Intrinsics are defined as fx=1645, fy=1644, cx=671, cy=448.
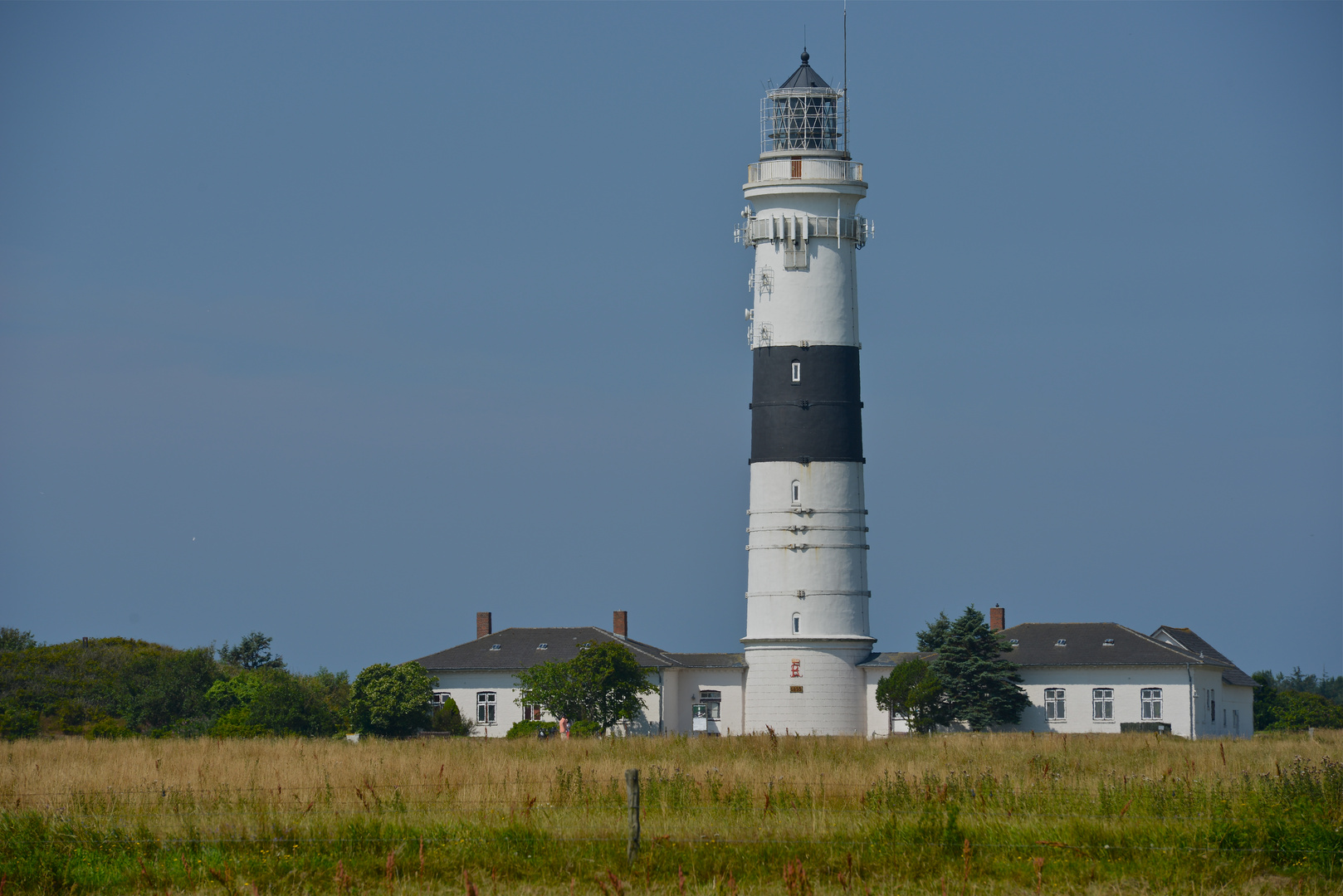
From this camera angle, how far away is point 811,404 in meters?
45.4

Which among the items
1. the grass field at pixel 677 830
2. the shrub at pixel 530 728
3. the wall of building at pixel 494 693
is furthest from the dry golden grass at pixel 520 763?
the wall of building at pixel 494 693

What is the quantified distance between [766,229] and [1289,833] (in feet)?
108

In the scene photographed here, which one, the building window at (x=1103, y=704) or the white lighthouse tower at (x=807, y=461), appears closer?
the white lighthouse tower at (x=807, y=461)

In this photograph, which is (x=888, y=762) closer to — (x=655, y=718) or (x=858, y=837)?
(x=858, y=837)

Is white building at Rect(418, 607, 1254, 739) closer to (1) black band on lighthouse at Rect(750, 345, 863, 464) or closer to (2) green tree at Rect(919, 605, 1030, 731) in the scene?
(2) green tree at Rect(919, 605, 1030, 731)

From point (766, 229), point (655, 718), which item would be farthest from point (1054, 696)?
point (766, 229)

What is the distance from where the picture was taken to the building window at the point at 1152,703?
48188 mm

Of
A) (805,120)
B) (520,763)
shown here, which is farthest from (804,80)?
(520,763)

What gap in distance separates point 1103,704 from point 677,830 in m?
34.7

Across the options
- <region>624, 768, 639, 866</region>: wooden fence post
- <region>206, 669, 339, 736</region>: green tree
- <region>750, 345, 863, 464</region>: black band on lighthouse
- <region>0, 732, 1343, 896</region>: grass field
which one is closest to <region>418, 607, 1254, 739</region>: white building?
<region>206, 669, 339, 736</region>: green tree

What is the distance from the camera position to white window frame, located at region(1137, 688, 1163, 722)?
48.2 metres

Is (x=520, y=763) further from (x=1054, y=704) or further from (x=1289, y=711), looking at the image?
(x=1289, y=711)

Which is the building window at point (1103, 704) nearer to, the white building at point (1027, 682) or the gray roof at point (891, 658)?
the white building at point (1027, 682)

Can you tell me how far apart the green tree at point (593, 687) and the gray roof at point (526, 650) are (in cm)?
266
